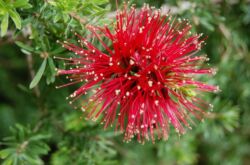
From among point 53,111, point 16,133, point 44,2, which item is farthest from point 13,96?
point 44,2

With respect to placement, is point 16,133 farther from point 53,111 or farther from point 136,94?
point 136,94

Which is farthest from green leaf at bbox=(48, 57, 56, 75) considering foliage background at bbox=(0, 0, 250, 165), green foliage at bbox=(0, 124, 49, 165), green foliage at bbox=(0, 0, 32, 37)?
green foliage at bbox=(0, 124, 49, 165)

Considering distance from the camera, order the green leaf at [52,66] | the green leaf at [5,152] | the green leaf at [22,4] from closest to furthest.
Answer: the green leaf at [22,4] < the green leaf at [52,66] < the green leaf at [5,152]

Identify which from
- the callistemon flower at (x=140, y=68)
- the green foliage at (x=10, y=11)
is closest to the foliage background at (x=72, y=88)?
the green foliage at (x=10, y=11)

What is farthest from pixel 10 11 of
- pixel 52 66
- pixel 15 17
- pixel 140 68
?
pixel 140 68

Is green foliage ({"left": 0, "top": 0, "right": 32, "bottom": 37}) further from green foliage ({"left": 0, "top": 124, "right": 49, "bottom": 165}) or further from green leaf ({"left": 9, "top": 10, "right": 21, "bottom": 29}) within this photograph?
green foliage ({"left": 0, "top": 124, "right": 49, "bottom": 165})

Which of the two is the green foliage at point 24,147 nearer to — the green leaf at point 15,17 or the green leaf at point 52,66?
the green leaf at point 52,66

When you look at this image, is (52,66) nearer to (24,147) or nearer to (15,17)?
(15,17)

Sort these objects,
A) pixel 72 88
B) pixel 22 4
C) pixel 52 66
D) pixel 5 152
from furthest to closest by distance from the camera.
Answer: pixel 72 88 → pixel 5 152 → pixel 52 66 → pixel 22 4
